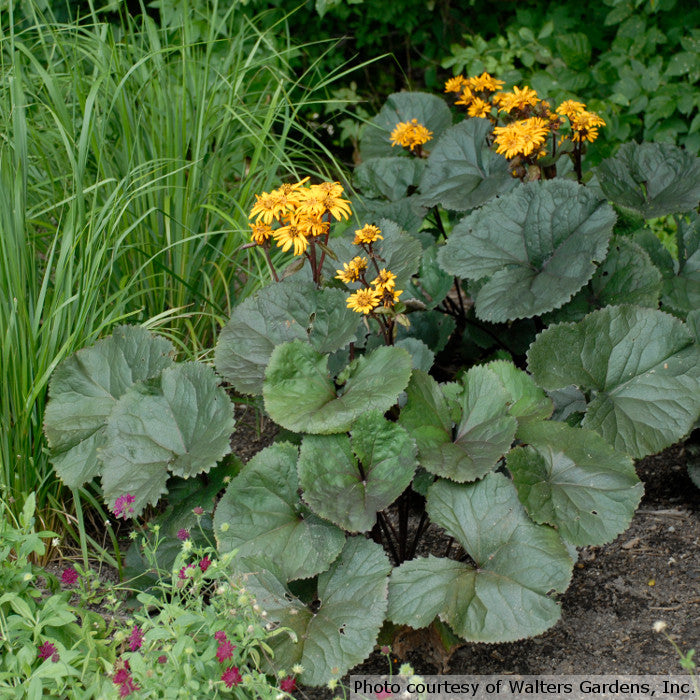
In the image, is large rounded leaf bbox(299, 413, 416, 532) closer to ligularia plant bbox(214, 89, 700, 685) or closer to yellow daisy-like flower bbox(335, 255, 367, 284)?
ligularia plant bbox(214, 89, 700, 685)

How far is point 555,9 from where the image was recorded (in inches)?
174

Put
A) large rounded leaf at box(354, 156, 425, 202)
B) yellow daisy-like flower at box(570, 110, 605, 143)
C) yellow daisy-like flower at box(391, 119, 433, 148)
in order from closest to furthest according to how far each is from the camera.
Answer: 1. yellow daisy-like flower at box(570, 110, 605, 143)
2. yellow daisy-like flower at box(391, 119, 433, 148)
3. large rounded leaf at box(354, 156, 425, 202)

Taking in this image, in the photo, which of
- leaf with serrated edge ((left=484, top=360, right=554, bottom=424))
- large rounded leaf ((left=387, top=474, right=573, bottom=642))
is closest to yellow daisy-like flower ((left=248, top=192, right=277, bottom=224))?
leaf with serrated edge ((left=484, top=360, right=554, bottom=424))

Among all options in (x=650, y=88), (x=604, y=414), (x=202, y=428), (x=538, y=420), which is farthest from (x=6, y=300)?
(x=650, y=88)

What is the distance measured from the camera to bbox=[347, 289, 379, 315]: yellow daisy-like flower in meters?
1.99

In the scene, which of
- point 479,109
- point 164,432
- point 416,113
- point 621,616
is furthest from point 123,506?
point 416,113

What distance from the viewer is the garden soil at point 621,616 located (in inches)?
76.9

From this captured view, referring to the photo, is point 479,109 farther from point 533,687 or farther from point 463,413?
point 533,687

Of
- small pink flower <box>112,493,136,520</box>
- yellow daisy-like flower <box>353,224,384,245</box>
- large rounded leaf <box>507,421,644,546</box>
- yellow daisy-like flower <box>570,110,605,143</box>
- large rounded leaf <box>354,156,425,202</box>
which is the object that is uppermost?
yellow daisy-like flower <box>570,110,605,143</box>

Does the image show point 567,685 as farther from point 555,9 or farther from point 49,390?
point 555,9

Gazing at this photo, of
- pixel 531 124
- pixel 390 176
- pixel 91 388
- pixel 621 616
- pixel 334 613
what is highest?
pixel 531 124

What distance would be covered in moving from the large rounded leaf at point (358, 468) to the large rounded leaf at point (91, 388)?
0.58 metres

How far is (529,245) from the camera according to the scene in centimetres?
239

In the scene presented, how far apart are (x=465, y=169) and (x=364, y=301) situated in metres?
0.99
